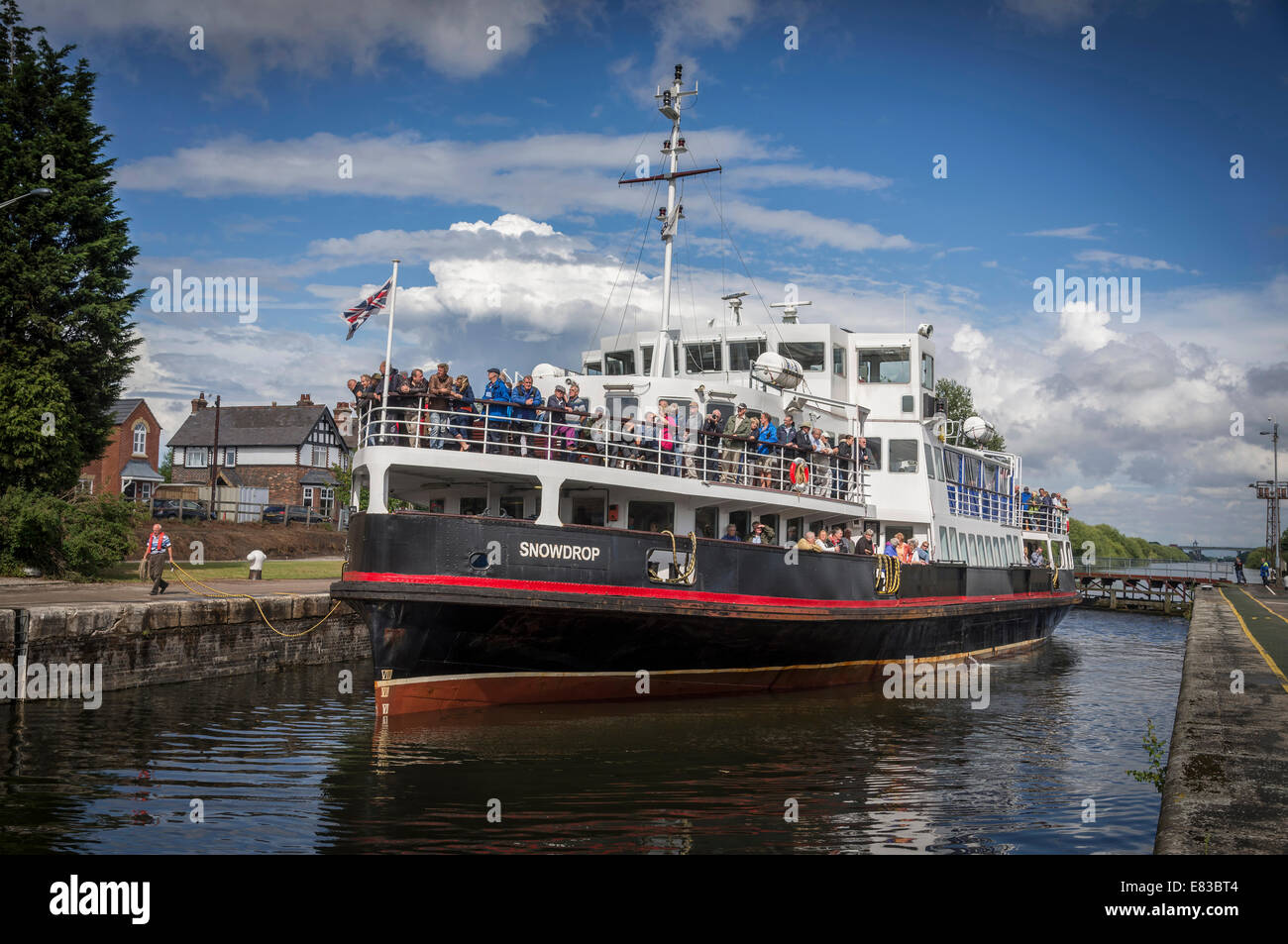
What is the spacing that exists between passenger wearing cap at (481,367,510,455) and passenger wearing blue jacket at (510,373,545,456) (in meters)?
0.12

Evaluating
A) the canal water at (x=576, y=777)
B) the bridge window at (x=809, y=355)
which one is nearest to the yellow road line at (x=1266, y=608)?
the canal water at (x=576, y=777)

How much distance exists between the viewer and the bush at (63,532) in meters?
22.2

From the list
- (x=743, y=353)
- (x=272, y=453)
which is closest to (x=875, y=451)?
(x=743, y=353)

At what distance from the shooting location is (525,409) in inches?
577

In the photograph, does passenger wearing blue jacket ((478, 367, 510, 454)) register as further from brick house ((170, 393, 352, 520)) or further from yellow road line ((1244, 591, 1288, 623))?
brick house ((170, 393, 352, 520))

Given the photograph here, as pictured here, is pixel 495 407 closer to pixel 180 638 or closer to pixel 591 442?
pixel 591 442

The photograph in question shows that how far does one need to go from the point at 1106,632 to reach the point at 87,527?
113ft

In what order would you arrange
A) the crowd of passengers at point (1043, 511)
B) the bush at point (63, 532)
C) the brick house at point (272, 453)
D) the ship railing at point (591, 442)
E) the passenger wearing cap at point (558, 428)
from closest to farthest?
the ship railing at point (591, 442) < the passenger wearing cap at point (558, 428) < the bush at point (63, 532) < the crowd of passengers at point (1043, 511) < the brick house at point (272, 453)

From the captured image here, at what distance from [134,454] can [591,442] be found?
192ft

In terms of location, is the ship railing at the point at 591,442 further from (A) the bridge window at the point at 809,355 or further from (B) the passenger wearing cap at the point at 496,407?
(A) the bridge window at the point at 809,355

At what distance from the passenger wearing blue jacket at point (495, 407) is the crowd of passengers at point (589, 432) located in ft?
0.05

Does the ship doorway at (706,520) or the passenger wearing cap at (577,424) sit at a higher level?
the passenger wearing cap at (577,424)

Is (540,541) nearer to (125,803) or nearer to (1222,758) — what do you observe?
(125,803)
